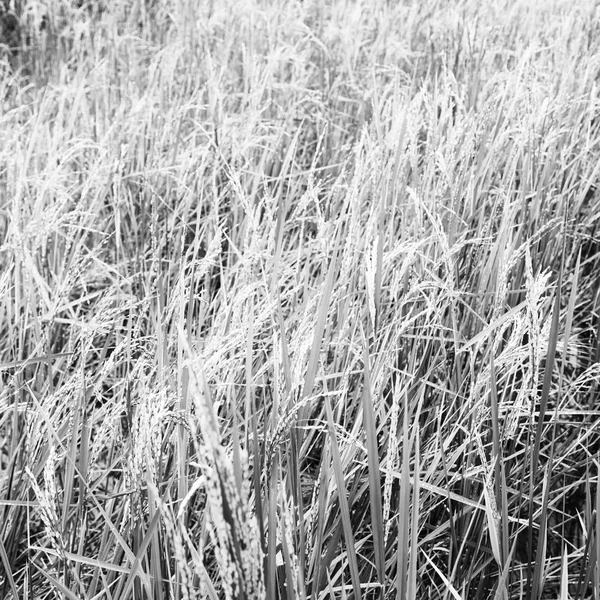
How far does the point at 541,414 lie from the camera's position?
1.04m

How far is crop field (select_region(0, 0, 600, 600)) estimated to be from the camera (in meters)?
1.01

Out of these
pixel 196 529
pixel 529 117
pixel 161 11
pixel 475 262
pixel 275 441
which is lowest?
pixel 196 529

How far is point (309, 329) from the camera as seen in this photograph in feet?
4.15

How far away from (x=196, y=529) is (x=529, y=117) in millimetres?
1408

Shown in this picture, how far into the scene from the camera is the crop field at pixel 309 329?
101cm

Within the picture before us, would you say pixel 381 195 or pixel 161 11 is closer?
pixel 381 195

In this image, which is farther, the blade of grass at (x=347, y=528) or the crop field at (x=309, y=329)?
the crop field at (x=309, y=329)

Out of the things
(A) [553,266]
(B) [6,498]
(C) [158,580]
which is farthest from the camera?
(A) [553,266]

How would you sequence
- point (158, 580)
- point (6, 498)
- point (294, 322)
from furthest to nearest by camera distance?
point (294, 322) < point (6, 498) < point (158, 580)

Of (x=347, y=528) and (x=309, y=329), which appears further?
(x=309, y=329)

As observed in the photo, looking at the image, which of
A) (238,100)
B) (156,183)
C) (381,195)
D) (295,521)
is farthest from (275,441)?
(238,100)

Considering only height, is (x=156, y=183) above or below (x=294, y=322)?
above

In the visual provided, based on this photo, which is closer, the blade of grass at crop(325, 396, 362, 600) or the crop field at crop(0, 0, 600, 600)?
the blade of grass at crop(325, 396, 362, 600)

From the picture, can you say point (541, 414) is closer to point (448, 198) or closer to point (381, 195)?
point (381, 195)
